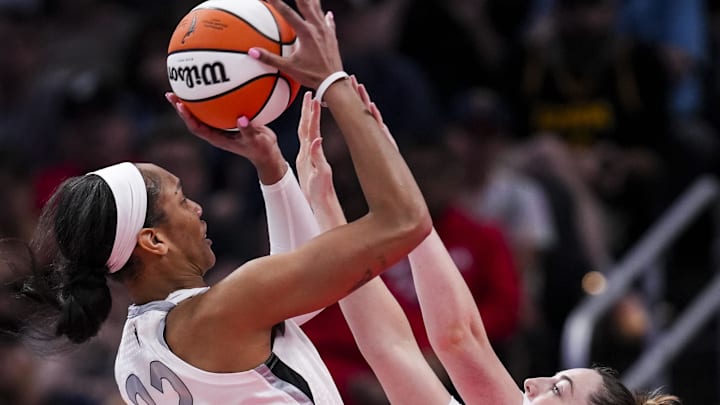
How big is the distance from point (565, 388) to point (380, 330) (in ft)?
2.12

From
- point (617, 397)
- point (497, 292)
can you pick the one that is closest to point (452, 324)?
point (617, 397)

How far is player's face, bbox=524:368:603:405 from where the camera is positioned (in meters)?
4.26

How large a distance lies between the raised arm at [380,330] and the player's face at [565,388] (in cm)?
33

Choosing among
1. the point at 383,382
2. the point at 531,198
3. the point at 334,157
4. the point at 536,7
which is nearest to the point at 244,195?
the point at 334,157

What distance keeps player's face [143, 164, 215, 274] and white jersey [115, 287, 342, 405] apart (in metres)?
0.11

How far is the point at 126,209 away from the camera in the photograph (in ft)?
12.4

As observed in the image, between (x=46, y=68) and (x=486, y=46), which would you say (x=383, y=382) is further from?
(x=46, y=68)

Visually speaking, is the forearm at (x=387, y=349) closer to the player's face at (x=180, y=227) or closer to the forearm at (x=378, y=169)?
the player's face at (x=180, y=227)

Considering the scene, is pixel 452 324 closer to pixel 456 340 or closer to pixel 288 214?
pixel 456 340

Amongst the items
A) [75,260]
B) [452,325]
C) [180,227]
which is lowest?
[452,325]

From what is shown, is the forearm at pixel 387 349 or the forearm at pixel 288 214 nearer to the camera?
the forearm at pixel 288 214

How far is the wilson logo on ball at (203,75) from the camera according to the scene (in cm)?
378

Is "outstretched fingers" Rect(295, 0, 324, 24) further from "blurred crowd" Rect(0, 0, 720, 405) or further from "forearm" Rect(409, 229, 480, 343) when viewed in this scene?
"blurred crowd" Rect(0, 0, 720, 405)

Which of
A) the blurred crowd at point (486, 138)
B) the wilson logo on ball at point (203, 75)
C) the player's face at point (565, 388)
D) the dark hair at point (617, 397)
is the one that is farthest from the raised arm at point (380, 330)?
the blurred crowd at point (486, 138)
